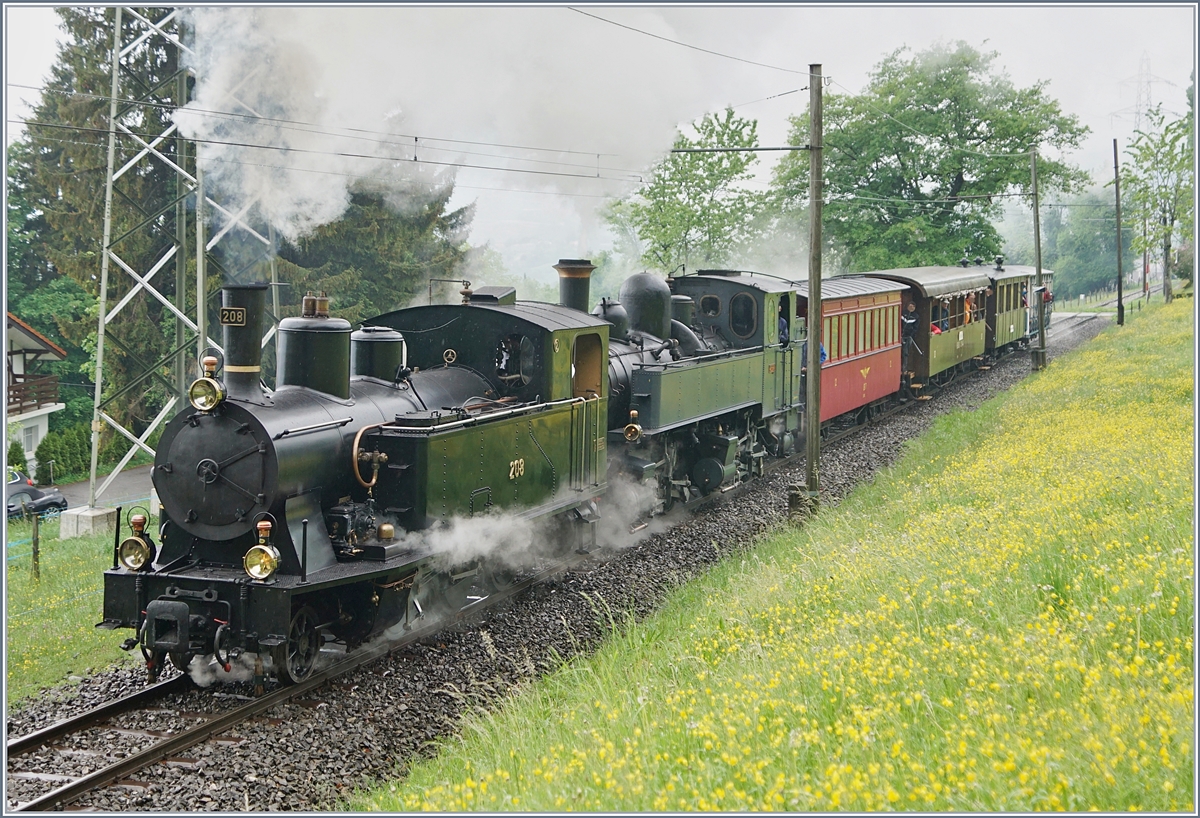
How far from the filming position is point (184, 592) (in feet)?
23.9

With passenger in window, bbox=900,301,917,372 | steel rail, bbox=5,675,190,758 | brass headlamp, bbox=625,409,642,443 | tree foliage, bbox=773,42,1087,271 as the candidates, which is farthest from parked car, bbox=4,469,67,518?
tree foliage, bbox=773,42,1087,271

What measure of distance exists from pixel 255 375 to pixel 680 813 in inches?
193

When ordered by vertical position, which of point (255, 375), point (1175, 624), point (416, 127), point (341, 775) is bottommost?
point (341, 775)

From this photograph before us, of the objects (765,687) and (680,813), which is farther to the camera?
(765,687)

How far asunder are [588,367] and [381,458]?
3359mm

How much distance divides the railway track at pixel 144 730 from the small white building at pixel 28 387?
1700 centimetres

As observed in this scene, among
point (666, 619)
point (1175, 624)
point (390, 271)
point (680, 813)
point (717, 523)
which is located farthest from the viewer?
point (390, 271)

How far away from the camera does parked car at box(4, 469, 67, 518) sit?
2008 cm

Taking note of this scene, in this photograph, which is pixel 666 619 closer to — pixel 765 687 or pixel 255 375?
pixel 765 687

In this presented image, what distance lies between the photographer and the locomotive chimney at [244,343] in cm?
733

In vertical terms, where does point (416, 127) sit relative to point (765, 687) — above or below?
above

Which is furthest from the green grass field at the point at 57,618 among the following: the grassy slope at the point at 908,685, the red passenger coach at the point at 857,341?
the red passenger coach at the point at 857,341

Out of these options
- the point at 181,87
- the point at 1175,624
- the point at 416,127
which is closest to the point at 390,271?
the point at 416,127

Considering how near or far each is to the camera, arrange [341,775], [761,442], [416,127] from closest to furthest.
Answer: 1. [341,775]
2. [416,127]
3. [761,442]
